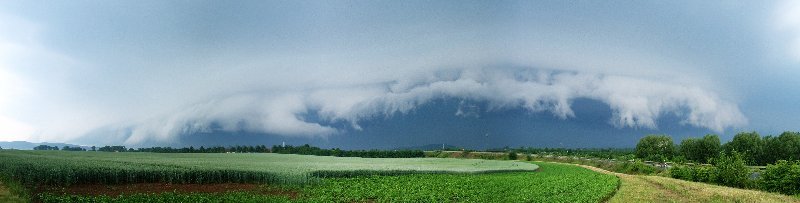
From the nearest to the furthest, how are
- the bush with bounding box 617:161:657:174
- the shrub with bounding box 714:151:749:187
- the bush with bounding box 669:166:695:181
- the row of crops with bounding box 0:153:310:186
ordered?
the row of crops with bounding box 0:153:310:186
the shrub with bounding box 714:151:749:187
the bush with bounding box 669:166:695:181
the bush with bounding box 617:161:657:174

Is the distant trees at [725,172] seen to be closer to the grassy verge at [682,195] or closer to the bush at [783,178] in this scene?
the bush at [783,178]

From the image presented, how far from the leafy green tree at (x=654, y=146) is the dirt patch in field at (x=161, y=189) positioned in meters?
90.4

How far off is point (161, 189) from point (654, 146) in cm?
10034

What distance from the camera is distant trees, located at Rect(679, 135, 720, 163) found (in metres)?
86.4

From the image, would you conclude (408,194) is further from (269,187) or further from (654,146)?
(654,146)

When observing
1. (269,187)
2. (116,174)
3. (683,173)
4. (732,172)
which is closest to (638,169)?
(683,173)

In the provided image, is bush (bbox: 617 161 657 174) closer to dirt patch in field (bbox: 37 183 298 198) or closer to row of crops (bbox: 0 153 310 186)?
row of crops (bbox: 0 153 310 186)

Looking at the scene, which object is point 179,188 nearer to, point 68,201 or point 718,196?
point 68,201

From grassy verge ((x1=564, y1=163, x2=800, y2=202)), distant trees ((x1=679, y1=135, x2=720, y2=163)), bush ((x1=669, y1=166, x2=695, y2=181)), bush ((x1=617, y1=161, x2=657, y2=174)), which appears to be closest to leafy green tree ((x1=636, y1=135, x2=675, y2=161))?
distant trees ((x1=679, y1=135, x2=720, y2=163))

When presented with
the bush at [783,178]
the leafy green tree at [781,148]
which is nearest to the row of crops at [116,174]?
the bush at [783,178]

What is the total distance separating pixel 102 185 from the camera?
24.5 m

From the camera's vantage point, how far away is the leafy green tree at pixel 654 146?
10207cm

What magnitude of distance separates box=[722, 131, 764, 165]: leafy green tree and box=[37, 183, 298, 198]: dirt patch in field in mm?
78157

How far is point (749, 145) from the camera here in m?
83.1
